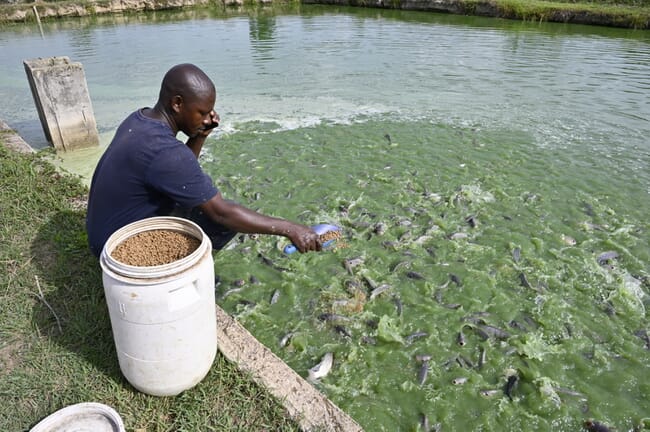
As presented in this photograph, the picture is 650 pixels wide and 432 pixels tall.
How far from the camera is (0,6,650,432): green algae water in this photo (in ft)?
14.0

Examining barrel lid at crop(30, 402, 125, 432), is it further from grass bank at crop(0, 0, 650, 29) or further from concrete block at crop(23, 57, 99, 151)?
grass bank at crop(0, 0, 650, 29)

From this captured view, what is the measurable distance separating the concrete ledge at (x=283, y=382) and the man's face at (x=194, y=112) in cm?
181

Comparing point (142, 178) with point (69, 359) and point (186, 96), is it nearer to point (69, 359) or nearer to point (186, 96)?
point (186, 96)

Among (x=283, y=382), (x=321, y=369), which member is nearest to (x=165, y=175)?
(x=283, y=382)

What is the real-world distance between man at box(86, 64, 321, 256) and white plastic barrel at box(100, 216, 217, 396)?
1.08 ft

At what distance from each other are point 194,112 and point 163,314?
174cm

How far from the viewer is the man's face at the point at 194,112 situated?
3721 millimetres

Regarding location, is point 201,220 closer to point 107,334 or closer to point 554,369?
point 107,334

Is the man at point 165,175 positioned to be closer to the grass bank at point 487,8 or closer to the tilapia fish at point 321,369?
the tilapia fish at point 321,369

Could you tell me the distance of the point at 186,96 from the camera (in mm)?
3678

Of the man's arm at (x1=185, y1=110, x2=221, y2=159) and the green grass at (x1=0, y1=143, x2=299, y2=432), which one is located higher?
the man's arm at (x1=185, y1=110, x2=221, y2=159)

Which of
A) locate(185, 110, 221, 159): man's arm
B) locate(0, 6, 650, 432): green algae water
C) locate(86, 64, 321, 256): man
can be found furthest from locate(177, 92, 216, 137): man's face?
locate(0, 6, 650, 432): green algae water

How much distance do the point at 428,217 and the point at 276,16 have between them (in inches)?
1216

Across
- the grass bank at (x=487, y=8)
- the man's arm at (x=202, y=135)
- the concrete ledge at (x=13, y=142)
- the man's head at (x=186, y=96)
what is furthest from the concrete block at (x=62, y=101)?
the grass bank at (x=487, y=8)
